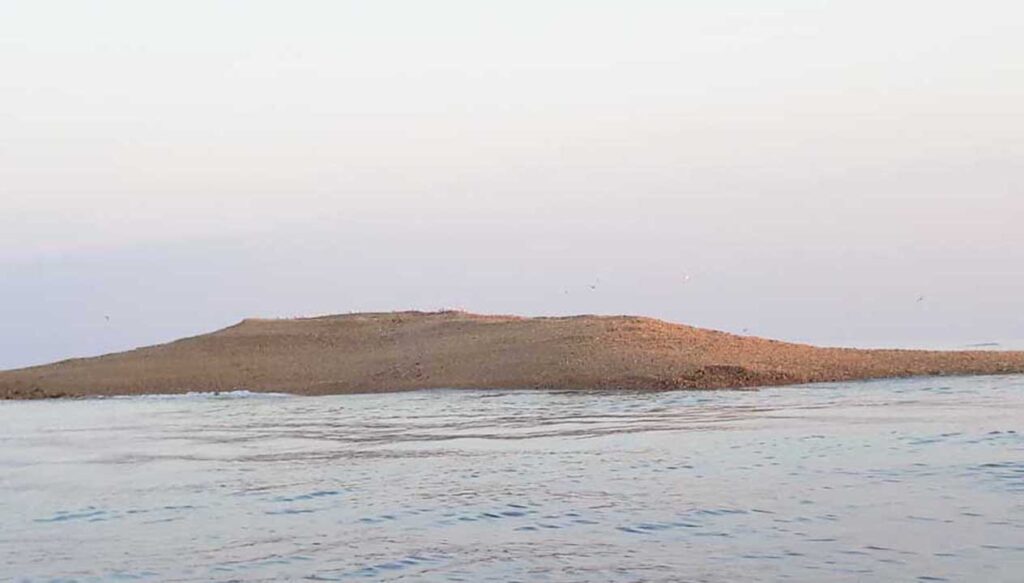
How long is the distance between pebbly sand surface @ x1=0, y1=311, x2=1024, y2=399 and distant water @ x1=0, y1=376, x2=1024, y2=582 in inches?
214

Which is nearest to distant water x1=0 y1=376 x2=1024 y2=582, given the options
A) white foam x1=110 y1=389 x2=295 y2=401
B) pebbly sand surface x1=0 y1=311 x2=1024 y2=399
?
pebbly sand surface x1=0 y1=311 x2=1024 y2=399

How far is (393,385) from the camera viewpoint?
29078 mm

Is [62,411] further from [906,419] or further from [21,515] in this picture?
[906,419]

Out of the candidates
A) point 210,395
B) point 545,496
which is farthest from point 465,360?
point 545,496

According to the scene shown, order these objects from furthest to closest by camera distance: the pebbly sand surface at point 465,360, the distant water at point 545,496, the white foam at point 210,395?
the white foam at point 210,395
the pebbly sand surface at point 465,360
the distant water at point 545,496

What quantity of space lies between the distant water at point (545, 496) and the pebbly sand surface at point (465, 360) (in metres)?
5.42

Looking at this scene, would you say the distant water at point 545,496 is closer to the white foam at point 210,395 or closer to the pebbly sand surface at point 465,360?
the pebbly sand surface at point 465,360

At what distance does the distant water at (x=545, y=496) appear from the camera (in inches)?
329

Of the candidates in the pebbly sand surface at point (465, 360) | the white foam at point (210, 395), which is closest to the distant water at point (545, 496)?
the pebbly sand surface at point (465, 360)

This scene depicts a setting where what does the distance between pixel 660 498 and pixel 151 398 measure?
22043 mm

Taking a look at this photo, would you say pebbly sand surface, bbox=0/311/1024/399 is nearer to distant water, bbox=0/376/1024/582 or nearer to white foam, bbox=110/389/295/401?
white foam, bbox=110/389/295/401

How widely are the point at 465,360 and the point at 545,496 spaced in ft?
60.7

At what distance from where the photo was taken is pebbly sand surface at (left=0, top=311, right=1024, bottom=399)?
1054 inches

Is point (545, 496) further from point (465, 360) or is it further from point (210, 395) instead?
point (210, 395)
